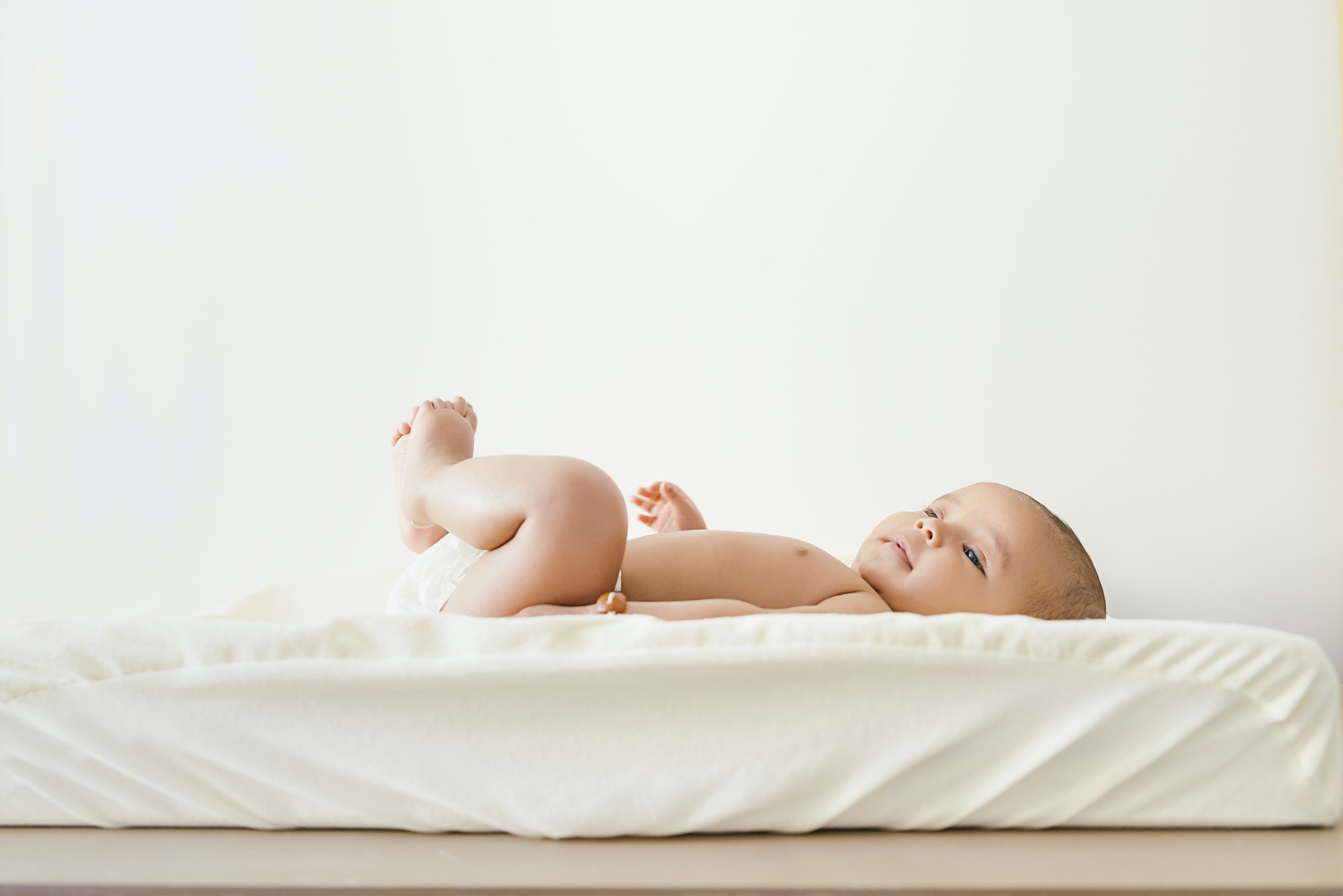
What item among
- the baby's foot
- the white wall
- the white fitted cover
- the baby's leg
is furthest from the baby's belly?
the white wall

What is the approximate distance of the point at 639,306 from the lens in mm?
1851

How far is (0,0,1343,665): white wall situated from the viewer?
5.65 feet

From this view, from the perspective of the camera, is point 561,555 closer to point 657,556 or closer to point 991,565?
point 657,556

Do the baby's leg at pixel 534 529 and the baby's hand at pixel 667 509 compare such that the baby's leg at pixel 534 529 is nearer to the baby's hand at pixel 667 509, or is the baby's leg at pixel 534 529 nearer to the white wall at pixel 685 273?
the baby's hand at pixel 667 509

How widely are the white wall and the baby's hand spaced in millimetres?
358

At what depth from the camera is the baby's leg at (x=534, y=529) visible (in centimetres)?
92

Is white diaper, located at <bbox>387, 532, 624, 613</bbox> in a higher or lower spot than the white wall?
lower

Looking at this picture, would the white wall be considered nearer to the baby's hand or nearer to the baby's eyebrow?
the baby's hand

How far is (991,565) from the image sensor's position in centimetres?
112

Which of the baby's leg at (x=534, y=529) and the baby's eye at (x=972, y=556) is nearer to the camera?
the baby's leg at (x=534, y=529)

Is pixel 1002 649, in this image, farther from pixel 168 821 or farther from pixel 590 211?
pixel 590 211

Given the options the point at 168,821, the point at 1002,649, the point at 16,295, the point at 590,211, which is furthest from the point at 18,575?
the point at 1002,649

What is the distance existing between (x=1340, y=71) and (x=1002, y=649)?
153 centimetres

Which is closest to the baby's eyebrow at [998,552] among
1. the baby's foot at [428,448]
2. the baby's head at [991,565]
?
the baby's head at [991,565]
